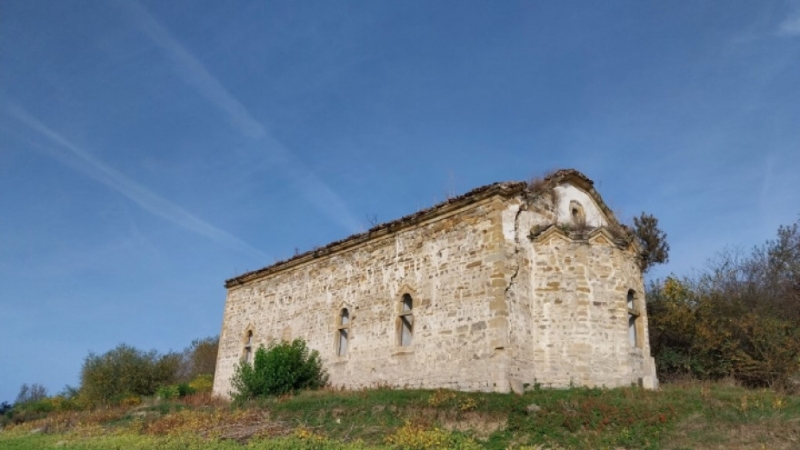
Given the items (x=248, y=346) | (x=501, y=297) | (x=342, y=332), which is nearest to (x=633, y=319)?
(x=501, y=297)

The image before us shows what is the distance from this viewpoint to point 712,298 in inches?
778

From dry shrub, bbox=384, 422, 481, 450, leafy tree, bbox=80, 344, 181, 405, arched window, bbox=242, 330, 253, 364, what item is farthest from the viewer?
leafy tree, bbox=80, 344, 181, 405

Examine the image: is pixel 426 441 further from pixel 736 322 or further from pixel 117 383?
pixel 117 383

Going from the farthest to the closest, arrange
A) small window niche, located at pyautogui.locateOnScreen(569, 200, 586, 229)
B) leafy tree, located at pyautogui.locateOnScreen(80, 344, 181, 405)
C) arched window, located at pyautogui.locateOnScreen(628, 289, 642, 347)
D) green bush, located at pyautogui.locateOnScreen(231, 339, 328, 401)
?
leafy tree, located at pyautogui.locateOnScreen(80, 344, 181, 405) < green bush, located at pyautogui.locateOnScreen(231, 339, 328, 401) < small window niche, located at pyautogui.locateOnScreen(569, 200, 586, 229) < arched window, located at pyautogui.locateOnScreen(628, 289, 642, 347)

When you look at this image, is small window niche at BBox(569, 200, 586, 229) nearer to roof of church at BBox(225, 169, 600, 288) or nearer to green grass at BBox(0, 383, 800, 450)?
roof of church at BBox(225, 169, 600, 288)

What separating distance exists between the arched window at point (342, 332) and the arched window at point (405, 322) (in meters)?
2.49

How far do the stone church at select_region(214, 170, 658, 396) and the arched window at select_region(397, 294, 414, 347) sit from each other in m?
0.03

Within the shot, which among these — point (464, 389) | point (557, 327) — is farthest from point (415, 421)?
point (557, 327)

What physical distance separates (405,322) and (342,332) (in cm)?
304

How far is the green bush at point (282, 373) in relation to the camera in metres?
17.7

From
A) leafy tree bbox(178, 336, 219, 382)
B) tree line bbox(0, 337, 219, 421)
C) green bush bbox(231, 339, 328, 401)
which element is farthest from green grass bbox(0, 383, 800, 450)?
leafy tree bbox(178, 336, 219, 382)

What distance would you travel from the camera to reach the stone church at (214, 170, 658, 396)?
1391 cm

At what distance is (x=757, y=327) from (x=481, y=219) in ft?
31.3

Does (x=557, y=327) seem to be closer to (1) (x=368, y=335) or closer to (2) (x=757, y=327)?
(1) (x=368, y=335)
